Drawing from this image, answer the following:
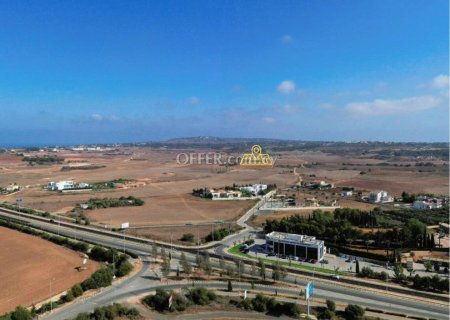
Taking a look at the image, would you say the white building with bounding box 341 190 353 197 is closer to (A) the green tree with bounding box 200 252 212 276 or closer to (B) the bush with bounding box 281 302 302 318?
(A) the green tree with bounding box 200 252 212 276

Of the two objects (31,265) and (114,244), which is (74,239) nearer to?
(114,244)

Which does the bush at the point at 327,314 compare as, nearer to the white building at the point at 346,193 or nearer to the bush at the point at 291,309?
the bush at the point at 291,309

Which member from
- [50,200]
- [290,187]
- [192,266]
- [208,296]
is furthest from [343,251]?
[50,200]

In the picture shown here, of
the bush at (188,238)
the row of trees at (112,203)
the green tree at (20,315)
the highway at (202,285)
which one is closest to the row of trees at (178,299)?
the highway at (202,285)

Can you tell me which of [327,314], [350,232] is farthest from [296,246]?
[327,314]

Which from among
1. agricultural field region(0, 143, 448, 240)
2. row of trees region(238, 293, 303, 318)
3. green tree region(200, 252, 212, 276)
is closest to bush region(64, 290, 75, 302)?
green tree region(200, 252, 212, 276)
